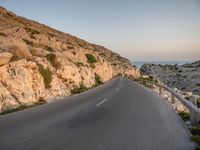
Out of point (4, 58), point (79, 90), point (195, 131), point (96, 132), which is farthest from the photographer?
point (79, 90)

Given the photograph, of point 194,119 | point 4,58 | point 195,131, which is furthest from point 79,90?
point 195,131

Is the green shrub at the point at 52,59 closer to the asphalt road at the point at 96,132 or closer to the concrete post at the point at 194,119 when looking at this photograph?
the asphalt road at the point at 96,132

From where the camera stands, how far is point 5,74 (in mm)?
17672

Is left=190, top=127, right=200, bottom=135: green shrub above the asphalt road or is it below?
below

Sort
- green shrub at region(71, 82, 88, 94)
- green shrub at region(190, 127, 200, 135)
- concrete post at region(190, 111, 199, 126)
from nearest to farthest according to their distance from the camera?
green shrub at region(190, 127, 200, 135)
concrete post at region(190, 111, 199, 126)
green shrub at region(71, 82, 88, 94)

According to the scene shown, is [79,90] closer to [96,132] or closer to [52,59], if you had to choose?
[52,59]

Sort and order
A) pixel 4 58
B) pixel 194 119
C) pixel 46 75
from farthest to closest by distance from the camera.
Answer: pixel 46 75 < pixel 4 58 < pixel 194 119

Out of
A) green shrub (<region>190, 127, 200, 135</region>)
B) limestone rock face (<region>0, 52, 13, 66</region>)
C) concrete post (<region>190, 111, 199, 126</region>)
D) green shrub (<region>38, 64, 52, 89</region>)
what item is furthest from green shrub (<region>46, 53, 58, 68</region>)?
green shrub (<region>190, 127, 200, 135</region>)

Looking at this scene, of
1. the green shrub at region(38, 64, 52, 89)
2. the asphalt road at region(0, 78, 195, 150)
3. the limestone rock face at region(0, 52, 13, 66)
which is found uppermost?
the limestone rock face at region(0, 52, 13, 66)

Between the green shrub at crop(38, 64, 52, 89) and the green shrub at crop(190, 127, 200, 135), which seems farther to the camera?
the green shrub at crop(38, 64, 52, 89)

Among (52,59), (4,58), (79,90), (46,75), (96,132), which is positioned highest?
(52,59)

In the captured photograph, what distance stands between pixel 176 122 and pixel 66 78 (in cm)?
1789

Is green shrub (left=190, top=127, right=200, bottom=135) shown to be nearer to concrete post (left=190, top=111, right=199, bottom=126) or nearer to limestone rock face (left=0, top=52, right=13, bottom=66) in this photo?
concrete post (left=190, top=111, right=199, bottom=126)

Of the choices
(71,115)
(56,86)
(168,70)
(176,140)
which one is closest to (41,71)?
(56,86)
